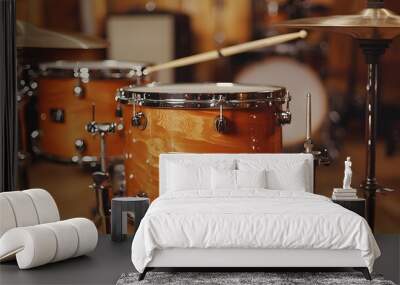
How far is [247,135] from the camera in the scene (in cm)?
536

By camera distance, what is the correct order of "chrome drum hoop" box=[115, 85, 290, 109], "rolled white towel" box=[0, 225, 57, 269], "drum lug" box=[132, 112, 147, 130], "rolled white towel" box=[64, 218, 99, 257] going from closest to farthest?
"rolled white towel" box=[0, 225, 57, 269]
"rolled white towel" box=[64, 218, 99, 257]
"chrome drum hoop" box=[115, 85, 290, 109]
"drum lug" box=[132, 112, 147, 130]

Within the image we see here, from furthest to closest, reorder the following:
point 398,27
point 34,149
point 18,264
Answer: point 34,149 < point 398,27 < point 18,264

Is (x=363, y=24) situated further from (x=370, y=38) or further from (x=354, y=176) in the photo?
(x=354, y=176)

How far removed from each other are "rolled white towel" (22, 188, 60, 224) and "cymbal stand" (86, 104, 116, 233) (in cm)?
75

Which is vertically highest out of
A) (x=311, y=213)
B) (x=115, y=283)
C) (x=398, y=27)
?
(x=398, y=27)

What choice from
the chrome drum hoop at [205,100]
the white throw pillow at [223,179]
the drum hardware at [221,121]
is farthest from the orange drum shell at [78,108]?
the white throw pillow at [223,179]

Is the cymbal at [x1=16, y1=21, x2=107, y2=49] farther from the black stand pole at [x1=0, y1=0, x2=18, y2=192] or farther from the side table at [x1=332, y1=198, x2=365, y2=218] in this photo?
the side table at [x1=332, y1=198, x2=365, y2=218]

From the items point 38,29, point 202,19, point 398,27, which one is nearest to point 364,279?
point 398,27

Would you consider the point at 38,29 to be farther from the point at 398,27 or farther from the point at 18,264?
the point at 398,27

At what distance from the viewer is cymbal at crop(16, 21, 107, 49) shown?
6027mm

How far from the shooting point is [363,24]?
5195mm

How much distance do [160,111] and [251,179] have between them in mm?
765

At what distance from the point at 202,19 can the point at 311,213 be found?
2205 millimetres

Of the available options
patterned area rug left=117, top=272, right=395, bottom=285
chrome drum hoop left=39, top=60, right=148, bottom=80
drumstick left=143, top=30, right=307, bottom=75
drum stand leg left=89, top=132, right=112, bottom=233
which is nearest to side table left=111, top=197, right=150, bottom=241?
drum stand leg left=89, top=132, right=112, bottom=233
